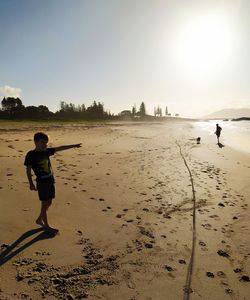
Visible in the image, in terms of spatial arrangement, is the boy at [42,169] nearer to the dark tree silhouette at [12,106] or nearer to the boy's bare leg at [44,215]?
the boy's bare leg at [44,215]

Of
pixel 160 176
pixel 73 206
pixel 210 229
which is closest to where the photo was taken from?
pixel 210 229

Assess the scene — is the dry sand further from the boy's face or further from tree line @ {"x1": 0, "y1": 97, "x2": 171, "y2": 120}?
tree line @ {"x1": 0, "y1": 97, "x2": 171, "y2": 120}

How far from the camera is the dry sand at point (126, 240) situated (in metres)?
4.42

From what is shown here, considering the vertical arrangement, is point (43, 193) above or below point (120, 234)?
above

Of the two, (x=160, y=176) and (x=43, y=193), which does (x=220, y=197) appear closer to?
(x=160, y=176)

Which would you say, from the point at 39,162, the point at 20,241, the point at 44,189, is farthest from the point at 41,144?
the point at 20,241

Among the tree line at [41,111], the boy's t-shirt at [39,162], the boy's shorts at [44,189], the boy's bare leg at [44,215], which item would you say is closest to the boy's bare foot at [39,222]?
the boy's bare leg at [44,215]

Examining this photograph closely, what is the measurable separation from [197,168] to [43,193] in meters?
9.20

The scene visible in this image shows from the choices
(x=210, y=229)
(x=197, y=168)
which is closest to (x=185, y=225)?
(x=210, y=229)

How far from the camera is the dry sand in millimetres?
4422

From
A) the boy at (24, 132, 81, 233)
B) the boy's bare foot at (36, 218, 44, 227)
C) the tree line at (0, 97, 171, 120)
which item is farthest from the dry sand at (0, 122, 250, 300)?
the tree line at (0, 97, 171, 120)

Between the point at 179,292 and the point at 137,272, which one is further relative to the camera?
the point at 137,272

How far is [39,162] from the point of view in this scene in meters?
6.11

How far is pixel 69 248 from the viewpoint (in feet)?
18.2
